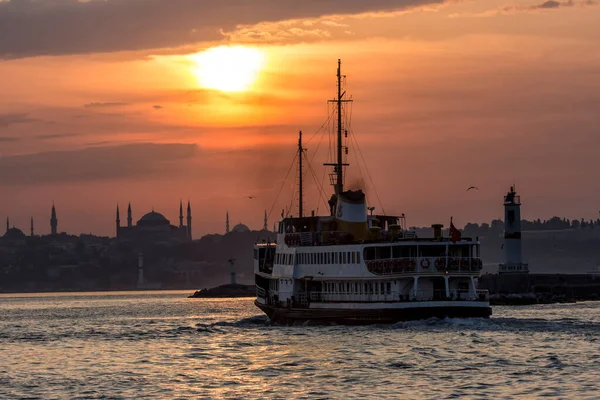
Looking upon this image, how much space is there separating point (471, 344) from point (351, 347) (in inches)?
239

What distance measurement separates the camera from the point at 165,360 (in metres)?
58.8

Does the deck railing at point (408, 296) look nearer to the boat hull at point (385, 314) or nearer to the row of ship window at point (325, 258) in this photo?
the boat hull at point (385, 314)

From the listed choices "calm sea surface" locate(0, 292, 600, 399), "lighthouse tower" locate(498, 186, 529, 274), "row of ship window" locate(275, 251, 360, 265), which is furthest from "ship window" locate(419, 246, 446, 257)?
"lighthouse tower" locate(498, 186, 529, 274)

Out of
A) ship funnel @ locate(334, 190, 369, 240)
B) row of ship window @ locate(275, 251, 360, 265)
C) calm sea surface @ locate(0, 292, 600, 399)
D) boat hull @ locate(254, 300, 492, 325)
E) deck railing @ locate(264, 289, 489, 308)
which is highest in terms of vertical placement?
ship funnel @ locate(334, 190, 369, 240)

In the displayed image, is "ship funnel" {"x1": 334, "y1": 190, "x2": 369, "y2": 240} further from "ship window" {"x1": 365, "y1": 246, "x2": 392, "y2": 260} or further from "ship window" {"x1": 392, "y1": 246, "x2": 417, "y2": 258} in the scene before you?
"ship window" {"x1": 392, "y1": 246, "x2": 417, "y2": 258}

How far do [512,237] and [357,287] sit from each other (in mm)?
73960

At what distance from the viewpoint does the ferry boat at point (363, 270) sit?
7006 centimetres

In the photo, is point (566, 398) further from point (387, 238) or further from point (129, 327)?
point (129, 327)

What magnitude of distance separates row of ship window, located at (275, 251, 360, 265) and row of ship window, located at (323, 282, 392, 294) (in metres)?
1.41

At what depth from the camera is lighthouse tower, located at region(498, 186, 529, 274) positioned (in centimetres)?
14475

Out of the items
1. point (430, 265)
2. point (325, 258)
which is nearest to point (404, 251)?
point (430, 265)

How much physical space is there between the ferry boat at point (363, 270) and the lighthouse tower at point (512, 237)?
210 ft

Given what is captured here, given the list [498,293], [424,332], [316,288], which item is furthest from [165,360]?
[498,293]

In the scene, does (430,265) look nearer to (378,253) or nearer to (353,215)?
(378,253)
